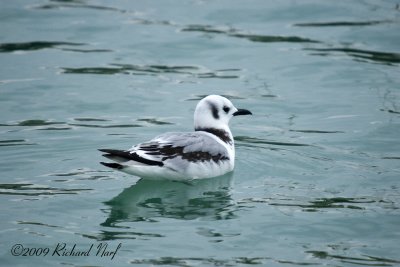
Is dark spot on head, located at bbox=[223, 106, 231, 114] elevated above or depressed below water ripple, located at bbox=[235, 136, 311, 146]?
above

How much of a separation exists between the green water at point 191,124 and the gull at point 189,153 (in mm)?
208

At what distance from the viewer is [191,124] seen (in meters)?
13.6

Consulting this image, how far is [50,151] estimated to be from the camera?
12039 mm

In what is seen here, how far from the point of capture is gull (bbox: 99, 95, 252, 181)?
10352 mm

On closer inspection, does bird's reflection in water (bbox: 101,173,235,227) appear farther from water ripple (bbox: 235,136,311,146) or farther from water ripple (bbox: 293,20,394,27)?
water ripple (bbox: 293,20,394,27)

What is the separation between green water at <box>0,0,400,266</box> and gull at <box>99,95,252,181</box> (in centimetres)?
21

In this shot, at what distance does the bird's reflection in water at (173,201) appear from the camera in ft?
31.8

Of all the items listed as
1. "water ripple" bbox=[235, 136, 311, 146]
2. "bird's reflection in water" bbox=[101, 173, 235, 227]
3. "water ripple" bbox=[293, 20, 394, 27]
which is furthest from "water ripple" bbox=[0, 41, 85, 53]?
"bird's reflection in water" bbox=[101, 173, 235, 227]

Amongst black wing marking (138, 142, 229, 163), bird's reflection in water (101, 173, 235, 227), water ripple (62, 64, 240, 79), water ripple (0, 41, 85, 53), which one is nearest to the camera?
bird's reflection in water (101, 173, 235, 227)

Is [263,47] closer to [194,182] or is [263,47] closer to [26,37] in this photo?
[26,37]

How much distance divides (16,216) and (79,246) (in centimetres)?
126

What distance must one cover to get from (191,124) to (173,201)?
3.42m

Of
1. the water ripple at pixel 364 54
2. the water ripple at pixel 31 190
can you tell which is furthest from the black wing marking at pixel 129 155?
the water ripple at pixel 364 54

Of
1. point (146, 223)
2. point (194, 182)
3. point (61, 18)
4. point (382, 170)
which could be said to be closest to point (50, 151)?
point (194, 182)
